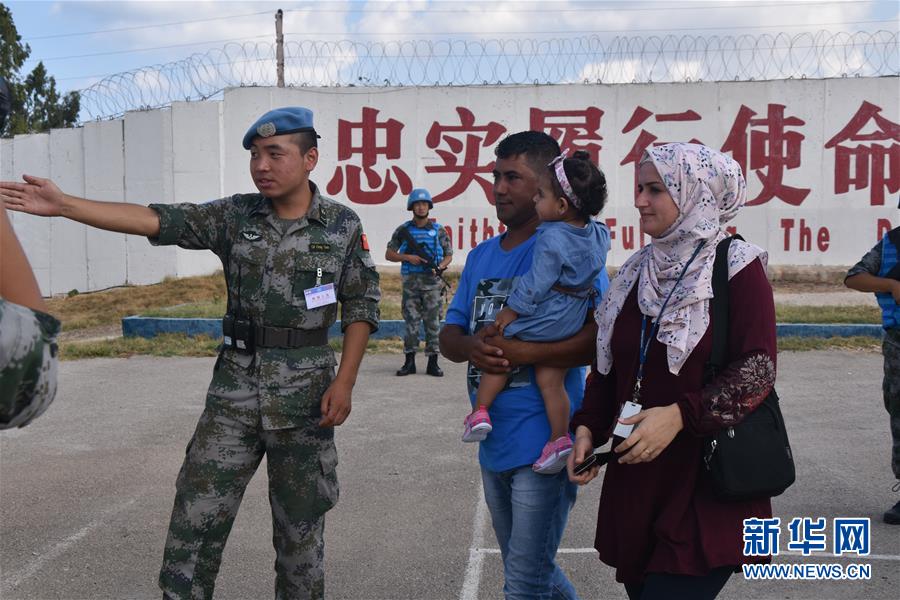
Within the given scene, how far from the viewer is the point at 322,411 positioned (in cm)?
315

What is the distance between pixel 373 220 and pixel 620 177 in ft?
14.0

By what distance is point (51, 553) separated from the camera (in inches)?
169

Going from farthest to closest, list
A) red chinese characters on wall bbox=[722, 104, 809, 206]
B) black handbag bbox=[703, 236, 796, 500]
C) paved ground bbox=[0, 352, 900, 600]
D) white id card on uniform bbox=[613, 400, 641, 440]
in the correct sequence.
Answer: red chinese characters on wall bbox=[722, 104, 809, 206]
paved ground bbox=[0, 352, 900, 600]
white id card on uniform bbox=[613, 400, 641, 440]
black handbag bbox=[703, 236, 796, 500]

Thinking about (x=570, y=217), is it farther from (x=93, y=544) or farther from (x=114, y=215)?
(x=93, y=544)

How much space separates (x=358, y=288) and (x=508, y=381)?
81cm

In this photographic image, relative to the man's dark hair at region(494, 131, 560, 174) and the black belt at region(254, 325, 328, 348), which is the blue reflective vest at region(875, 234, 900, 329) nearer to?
the man's dark hair at region(494, 131, 560, 174)

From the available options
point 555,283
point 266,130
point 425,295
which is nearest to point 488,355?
point 555,283

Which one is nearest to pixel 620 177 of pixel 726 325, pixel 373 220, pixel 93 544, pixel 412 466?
pixel 373 220

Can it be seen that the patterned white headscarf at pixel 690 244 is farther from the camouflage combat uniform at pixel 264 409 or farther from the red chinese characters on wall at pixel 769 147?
the red chinese characters on wall at pixel 769 147

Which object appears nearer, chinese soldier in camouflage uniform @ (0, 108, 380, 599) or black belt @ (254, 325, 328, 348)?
chinese soldier in camouflage uniform @ (0, 108, 380, 599)

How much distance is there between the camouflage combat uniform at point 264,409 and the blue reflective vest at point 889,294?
3.03 metres

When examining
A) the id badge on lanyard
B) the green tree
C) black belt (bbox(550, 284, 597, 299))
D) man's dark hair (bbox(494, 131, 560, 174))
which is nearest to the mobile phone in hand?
the id badge on lanyard

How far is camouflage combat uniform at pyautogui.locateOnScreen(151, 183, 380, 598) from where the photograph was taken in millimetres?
3023

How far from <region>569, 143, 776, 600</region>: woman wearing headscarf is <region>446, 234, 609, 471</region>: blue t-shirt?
14.1 inches
